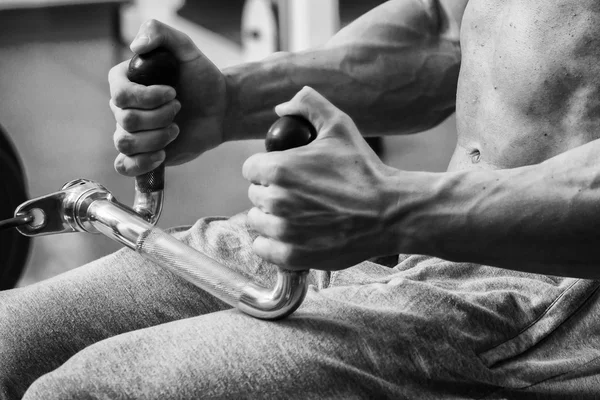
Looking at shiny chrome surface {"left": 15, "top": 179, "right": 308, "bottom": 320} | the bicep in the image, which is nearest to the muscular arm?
the bicep

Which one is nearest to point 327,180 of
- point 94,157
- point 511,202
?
point 511,202

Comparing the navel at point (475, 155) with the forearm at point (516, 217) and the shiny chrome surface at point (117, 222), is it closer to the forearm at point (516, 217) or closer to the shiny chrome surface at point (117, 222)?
the forearm at point (516, 217)

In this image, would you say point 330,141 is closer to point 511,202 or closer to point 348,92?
point 511,202

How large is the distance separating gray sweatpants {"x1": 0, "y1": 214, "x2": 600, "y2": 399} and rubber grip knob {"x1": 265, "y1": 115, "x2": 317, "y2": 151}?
144mm

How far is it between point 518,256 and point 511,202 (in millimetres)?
43

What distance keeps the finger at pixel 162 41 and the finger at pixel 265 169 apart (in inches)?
10.3

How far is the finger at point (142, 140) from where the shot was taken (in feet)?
2.69

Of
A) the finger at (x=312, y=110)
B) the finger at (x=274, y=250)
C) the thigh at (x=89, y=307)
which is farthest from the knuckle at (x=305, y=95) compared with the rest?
the thigh at (x=89, y=307)

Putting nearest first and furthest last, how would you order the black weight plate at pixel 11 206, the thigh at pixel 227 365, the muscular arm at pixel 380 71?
the thigh at pixel 227 365 < the muscular arm at pixel 380 71 < the black weight plate at pixel 11 206

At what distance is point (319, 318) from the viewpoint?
63 cm

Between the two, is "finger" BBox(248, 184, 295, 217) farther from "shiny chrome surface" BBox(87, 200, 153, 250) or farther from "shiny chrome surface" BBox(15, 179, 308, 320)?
"shiny chrome surface" BBox(87, 200, 153, 250)

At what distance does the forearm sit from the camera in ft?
1.93

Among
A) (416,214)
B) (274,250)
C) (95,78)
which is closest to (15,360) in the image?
(274,250)

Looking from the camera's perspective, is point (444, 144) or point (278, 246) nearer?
point (278, 246)
